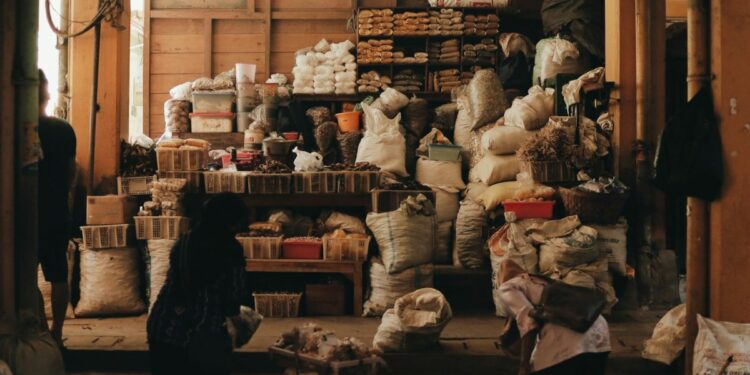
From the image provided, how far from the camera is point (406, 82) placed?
11812mm

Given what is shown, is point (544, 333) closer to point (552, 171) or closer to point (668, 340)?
point (668, 340)

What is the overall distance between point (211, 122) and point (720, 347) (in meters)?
8.36

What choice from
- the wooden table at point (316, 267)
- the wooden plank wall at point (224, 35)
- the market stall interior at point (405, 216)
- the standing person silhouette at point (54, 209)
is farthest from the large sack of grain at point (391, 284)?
the wooden plank wall at point (224, 35)

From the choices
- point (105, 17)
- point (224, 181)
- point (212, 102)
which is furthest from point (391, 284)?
point (212, 102)

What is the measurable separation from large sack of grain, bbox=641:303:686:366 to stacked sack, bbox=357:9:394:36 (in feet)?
21.7

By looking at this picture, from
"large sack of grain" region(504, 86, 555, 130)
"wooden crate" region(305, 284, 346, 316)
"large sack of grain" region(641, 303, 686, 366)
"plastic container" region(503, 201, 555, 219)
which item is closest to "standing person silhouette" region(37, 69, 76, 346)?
"wooden crate" region(305, 284, 346, 316)

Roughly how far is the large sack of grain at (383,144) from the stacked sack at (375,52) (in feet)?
4.42

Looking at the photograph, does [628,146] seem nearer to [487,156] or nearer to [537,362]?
[487,156]

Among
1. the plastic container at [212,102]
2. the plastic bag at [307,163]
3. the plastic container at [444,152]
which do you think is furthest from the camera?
the plastic container at [212,102]

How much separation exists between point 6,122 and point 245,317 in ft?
7.10

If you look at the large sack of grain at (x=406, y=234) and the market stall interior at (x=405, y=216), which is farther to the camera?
the large sack of grain at (x=406, y=234)

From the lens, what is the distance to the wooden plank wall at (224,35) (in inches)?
491

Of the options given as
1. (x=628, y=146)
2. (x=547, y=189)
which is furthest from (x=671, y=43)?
(x=547, y=189)

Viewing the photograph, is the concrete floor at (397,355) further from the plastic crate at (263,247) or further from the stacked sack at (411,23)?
the stacked sack at (411,23)
